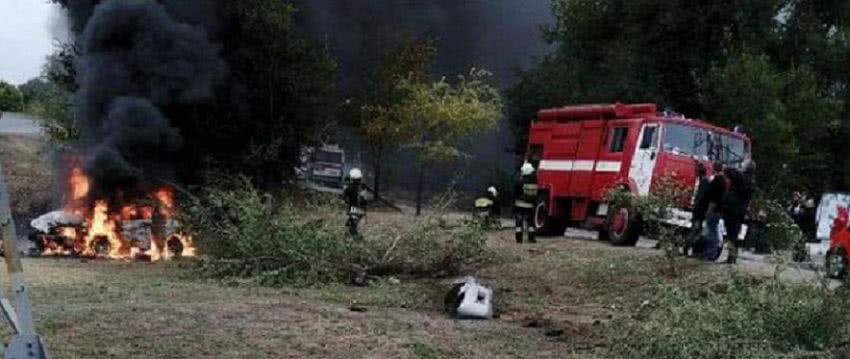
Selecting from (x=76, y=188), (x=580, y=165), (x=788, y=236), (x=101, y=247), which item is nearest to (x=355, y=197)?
(x=101, y=247)

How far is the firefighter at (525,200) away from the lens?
16391 millimetres

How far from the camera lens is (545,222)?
1848cm

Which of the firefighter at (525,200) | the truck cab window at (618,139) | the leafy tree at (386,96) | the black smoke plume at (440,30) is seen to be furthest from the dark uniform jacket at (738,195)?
the leafy tree at (386,96)

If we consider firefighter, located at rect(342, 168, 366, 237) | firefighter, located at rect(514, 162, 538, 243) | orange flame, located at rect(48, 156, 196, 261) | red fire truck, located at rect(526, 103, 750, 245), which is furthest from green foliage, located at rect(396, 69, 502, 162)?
orange flame, located at rect(48, 156, 196, 261)

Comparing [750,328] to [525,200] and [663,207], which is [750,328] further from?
[525,200]

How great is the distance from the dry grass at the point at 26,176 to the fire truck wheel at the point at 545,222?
1116 centimetres

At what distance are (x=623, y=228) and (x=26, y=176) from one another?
19.8m

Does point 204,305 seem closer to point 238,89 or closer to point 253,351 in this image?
point 253,351

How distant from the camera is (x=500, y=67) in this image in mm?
39062

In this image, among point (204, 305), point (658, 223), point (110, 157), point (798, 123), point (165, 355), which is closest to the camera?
point (165, 355)

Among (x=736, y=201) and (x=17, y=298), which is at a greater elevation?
(x=736, y=201)

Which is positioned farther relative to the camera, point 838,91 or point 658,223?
point 838,91

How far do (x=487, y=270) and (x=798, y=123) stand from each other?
752 inches

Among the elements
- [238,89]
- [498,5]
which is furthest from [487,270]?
[498,5]
